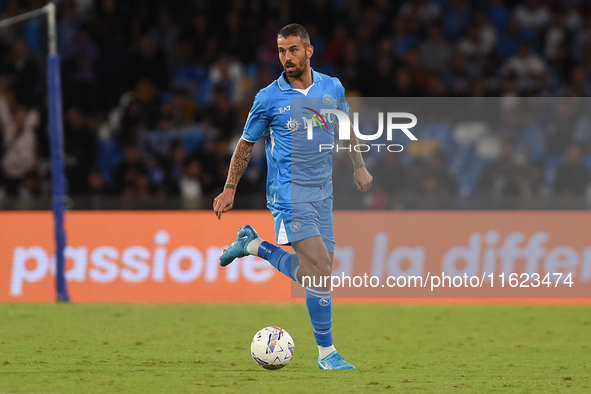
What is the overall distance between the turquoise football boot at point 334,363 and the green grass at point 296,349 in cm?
13

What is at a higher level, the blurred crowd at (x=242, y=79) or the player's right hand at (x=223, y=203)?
the blurred crowd at (x=242, y=79)

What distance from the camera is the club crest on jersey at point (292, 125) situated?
6059mm

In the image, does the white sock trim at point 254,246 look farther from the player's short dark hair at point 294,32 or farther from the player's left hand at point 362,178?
the player's short dark hair at point 294,32

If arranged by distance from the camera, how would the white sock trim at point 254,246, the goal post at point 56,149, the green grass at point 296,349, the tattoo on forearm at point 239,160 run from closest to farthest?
the green grass at point 296,349 < the tattoo on forearm at point 239,160 < the white sock trim at point 254,246 < the goal post at point 56,149

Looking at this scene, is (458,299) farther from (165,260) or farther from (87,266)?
(87,266)

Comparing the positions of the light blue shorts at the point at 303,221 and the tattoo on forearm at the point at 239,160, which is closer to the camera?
the light blue shorts at the point at 303,221

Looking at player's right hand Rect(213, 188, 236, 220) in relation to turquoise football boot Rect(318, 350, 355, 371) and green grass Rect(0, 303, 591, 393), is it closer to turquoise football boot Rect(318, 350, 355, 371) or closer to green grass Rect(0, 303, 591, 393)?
green grass Rect(0, 303, 591, 393)

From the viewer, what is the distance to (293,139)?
6.08 metres

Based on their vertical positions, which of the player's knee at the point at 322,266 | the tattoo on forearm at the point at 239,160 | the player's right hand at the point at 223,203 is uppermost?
the tattoo on forearm at the point at 239,160

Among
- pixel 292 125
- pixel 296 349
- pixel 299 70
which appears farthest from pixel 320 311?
pixel 299 70

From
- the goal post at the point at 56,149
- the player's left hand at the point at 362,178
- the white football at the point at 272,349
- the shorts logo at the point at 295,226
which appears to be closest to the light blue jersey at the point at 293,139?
the shorts logo at the point at 295,226

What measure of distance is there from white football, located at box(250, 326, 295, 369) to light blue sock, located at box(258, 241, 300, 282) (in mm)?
443

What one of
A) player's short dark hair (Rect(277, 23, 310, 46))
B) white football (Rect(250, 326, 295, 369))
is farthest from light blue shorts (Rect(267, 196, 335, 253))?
player's short dark hair (Rect(277, 23, 310, 46))

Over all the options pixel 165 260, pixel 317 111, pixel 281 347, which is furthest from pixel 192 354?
pixel 165 260
